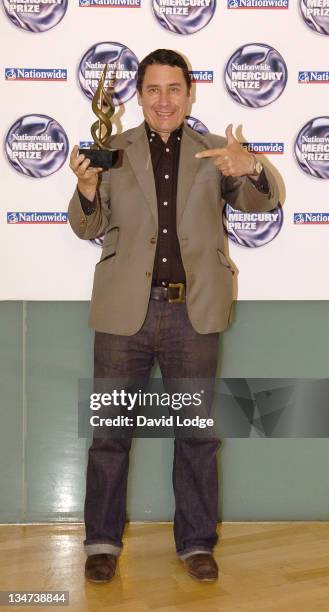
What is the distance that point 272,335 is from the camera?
3.37m

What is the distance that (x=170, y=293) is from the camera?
9.18 ft

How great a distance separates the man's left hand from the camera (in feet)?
8.59

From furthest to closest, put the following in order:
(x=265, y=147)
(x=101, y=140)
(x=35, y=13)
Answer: (x=265, y=147), (x=35, y=13), (x=101, y=140)

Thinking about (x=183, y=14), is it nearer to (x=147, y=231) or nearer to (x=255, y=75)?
(x=255, y=75)

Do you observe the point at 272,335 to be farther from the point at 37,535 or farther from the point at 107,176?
the point at 37,535

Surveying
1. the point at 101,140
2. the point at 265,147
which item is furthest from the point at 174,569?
the point at 265,147

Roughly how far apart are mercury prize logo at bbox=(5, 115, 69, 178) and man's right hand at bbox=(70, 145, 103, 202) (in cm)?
53

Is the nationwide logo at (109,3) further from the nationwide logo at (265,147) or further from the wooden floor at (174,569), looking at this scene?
the wooden floor at (174,569)

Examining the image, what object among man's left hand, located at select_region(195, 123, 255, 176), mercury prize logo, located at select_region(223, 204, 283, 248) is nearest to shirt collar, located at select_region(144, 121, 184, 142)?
man's left hand, located at select_region(195, 123, 255, 176)

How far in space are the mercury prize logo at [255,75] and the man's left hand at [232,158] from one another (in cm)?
60

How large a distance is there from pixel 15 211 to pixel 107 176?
0.53m

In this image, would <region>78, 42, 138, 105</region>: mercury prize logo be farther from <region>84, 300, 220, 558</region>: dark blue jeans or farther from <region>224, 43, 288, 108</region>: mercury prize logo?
<region>84, 300, 220, 558</region>: dark blue jeans

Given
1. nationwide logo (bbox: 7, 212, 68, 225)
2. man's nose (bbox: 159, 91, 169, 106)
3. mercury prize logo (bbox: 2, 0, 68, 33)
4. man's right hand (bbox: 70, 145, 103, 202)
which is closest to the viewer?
man's right hand (bbox: 70, 145, 103, 202)

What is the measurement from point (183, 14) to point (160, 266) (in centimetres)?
103
